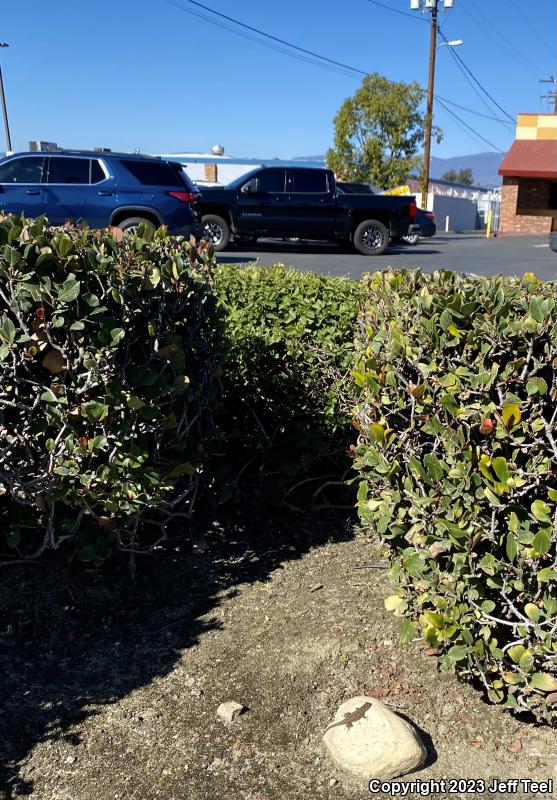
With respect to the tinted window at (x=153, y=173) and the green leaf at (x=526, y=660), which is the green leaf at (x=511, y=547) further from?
the tinted window at (x=153, y=173)

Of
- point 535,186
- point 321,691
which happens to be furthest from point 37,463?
point 535,186

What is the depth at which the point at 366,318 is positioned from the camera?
350 cm

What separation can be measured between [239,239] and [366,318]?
55.9 ft

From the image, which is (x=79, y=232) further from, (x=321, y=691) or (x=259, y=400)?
(x=321, y=691)

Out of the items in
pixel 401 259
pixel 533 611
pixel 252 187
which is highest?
pixel 252 187

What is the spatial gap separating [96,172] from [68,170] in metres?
0.51

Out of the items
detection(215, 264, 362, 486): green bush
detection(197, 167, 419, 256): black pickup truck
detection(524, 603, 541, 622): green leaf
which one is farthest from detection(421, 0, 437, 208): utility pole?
detection(524, 603, 541, 622): green leaf

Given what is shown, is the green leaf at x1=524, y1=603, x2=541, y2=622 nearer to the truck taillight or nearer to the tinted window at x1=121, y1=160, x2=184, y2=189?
the truck taillight

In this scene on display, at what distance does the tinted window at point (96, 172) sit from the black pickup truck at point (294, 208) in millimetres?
4368

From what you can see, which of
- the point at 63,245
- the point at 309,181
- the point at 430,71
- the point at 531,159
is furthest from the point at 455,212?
the point at 63,245

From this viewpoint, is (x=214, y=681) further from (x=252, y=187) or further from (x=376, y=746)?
(x=252, y=187)

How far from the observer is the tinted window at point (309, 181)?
18.3 meters

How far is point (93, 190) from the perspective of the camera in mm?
13570

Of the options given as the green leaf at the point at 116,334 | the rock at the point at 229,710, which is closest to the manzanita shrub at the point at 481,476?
the rock at the point at 229,710
